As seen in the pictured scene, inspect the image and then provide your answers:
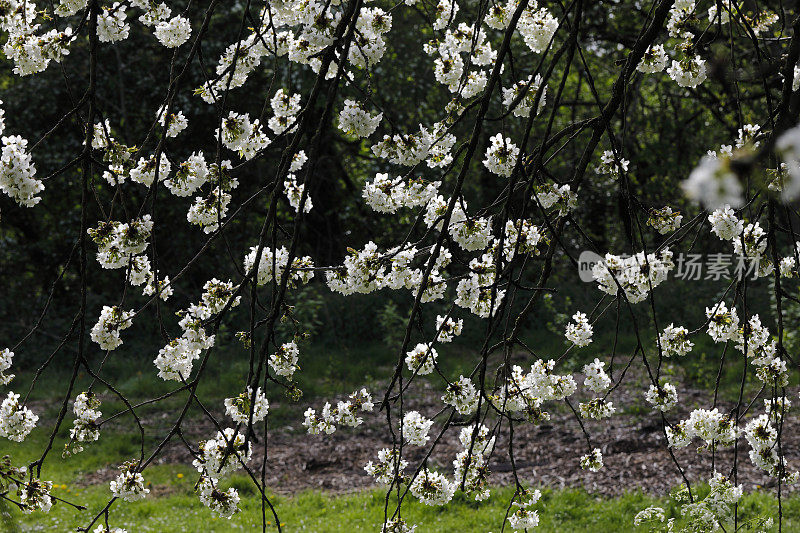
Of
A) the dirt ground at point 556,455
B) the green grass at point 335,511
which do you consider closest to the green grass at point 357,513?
the green grass at point 335,511

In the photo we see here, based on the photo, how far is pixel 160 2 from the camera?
2266 mm

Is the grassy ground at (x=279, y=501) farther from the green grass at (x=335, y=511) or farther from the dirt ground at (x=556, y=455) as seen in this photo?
the dirt ground at (x=556, y=455)

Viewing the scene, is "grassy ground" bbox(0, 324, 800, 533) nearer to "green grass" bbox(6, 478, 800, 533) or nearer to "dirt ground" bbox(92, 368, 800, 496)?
"green grass" bbox(6, 478, 800, 533)

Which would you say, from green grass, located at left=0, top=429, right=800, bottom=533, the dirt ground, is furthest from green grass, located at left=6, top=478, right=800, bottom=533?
the dirt ground

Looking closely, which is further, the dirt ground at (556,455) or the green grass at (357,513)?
the dirt ground at (556,455)

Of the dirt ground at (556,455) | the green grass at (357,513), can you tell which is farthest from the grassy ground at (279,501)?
the dirt ground at (556,455)

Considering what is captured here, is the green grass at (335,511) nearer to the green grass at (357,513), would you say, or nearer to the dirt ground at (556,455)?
the green grass at (357,513)

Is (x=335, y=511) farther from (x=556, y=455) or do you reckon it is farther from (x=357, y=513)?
(x=556, y=455)

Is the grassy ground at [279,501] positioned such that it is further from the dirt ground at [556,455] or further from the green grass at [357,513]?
the dirt ground at [556,455]

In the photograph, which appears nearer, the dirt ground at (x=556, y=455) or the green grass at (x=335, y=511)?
the green grass at (x=335, y=511)

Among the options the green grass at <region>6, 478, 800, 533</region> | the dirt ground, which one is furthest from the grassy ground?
the dirt ground

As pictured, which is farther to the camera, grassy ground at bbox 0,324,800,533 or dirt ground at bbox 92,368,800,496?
dirt ground at bbox 92,368,800,496

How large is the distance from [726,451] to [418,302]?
4.08 meters

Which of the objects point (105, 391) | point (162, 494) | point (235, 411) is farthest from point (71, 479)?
point (235, 411)
